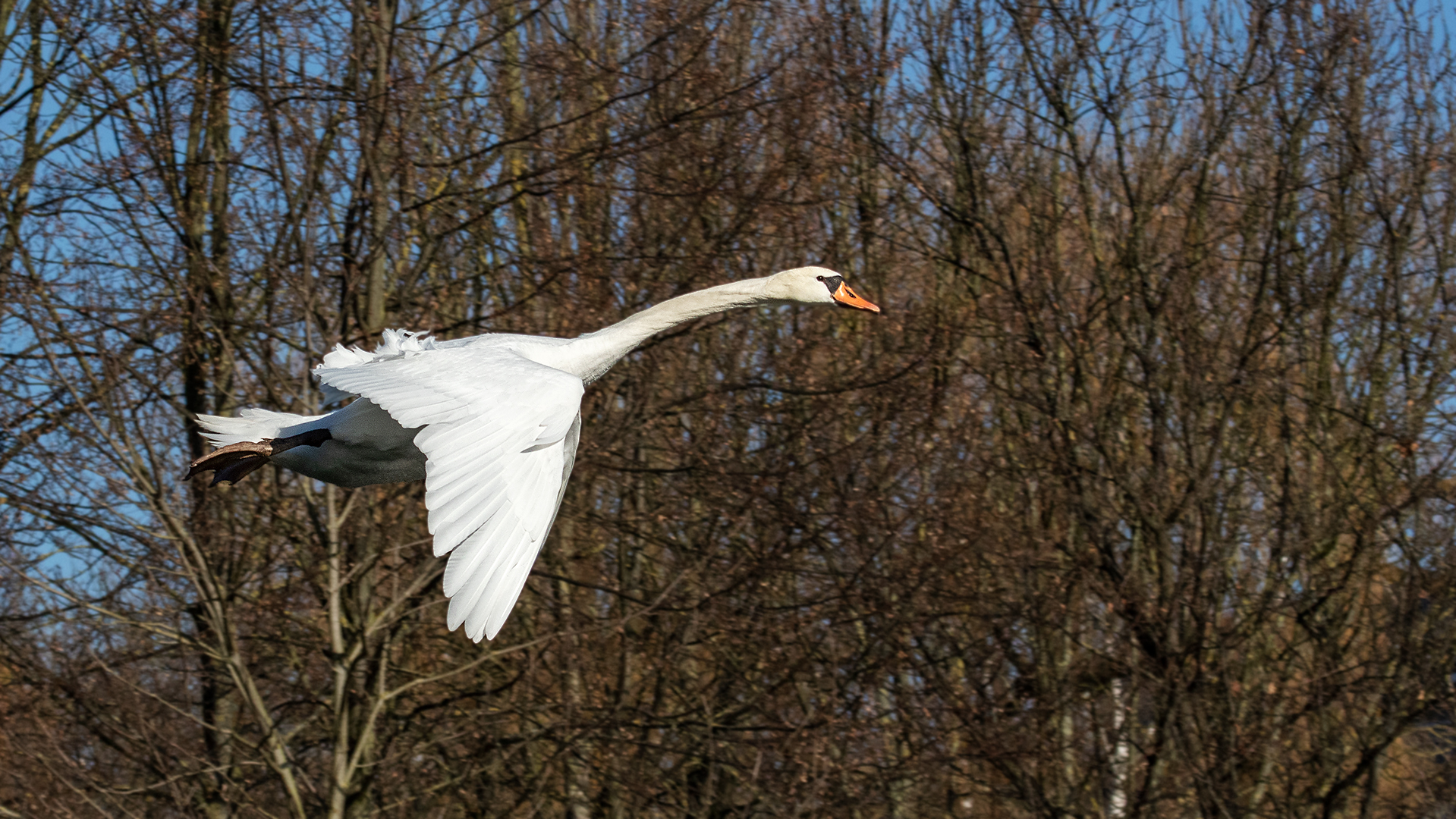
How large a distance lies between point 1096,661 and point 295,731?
630 cm

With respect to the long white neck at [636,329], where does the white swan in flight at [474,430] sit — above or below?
below

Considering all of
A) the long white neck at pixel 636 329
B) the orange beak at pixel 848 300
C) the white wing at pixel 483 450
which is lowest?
the white wing at pixel 483 450

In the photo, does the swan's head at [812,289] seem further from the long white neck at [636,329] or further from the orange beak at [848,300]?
the long white neck at [636,329]

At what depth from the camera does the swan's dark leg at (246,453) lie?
596cm

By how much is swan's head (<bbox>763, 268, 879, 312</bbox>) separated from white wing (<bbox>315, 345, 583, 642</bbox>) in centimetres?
151

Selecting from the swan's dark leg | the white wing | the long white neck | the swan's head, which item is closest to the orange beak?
the swan's head

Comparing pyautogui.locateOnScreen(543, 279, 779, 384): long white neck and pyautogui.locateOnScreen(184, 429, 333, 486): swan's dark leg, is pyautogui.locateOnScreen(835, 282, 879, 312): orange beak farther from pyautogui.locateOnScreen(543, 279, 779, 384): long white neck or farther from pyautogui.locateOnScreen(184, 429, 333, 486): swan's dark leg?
pyautogui.locateOnScreen(184, 429, 333, 486): swan's dark leg

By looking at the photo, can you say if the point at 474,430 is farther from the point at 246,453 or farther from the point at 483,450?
the point at 246,453

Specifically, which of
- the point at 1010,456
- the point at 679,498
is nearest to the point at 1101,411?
the point at 1010,456

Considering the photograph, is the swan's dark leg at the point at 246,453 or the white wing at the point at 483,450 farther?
the swan's dark leg at the point at 246,453

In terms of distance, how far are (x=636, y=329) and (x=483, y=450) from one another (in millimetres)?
1505

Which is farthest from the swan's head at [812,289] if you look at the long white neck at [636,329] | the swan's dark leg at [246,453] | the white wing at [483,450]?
the swan's dark leg at [246,453]

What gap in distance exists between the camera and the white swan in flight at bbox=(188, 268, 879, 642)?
14.2 ft

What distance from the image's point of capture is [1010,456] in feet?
40.6
